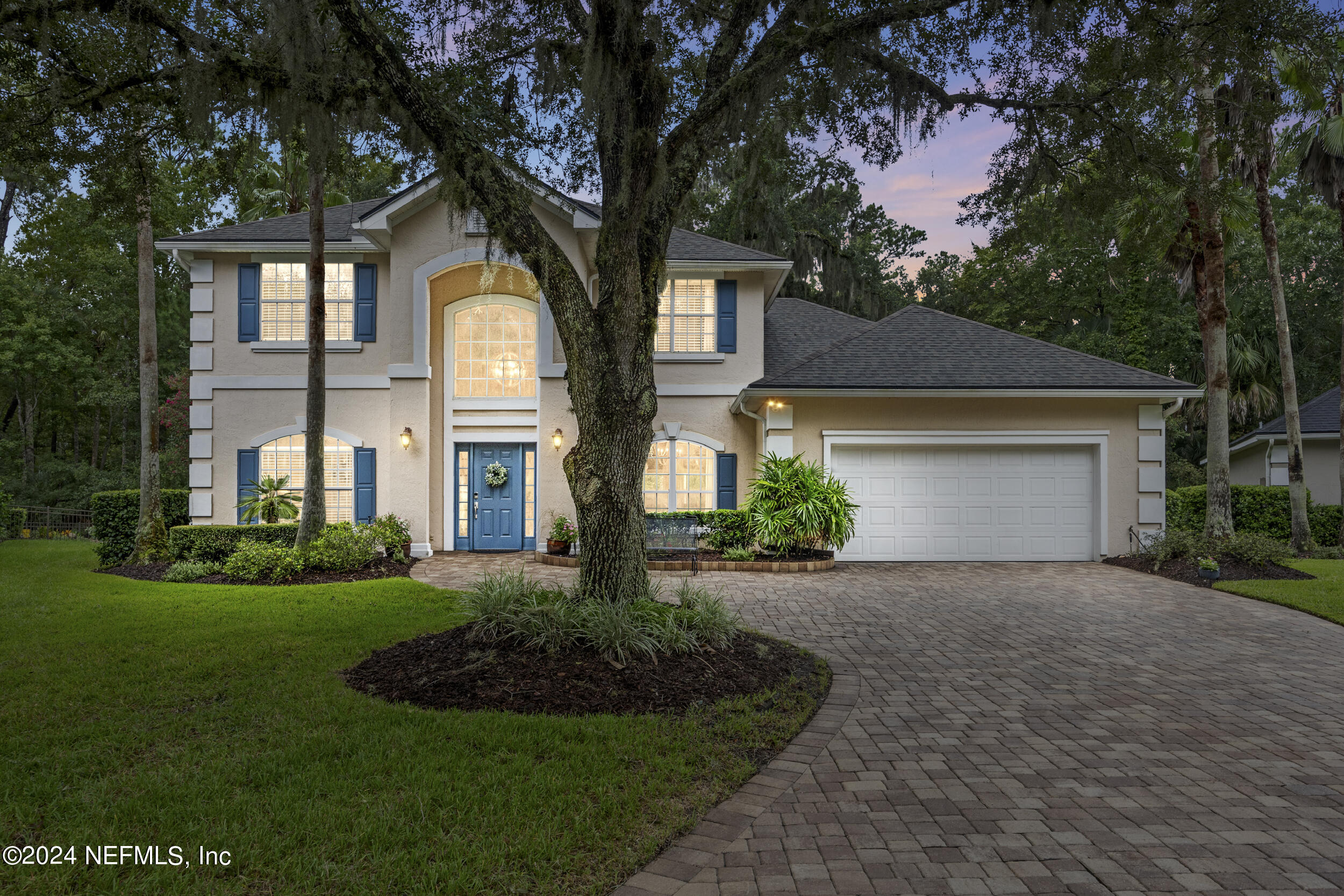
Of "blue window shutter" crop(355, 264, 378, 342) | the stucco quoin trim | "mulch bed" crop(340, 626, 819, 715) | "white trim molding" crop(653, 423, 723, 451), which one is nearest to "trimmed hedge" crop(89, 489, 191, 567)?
"blue window shutter" crop(355, 264, 378, 342)

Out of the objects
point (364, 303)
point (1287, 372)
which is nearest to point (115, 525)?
point (364, 303)

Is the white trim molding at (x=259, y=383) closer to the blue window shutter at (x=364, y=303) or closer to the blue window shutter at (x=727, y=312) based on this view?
the blue window shutter at (x=364, y=303)

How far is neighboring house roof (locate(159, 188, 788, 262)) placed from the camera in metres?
12.8

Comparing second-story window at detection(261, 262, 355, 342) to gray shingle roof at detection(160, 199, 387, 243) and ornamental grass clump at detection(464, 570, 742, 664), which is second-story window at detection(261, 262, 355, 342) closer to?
gray shingle roof at detection(160, 199, 387, 243)

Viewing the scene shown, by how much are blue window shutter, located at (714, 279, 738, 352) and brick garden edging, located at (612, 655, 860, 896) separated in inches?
361

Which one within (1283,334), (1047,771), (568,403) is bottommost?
A: (1047,771)

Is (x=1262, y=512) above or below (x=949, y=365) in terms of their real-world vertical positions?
below

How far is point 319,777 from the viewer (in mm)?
3553

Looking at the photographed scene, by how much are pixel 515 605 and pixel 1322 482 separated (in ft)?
67.5

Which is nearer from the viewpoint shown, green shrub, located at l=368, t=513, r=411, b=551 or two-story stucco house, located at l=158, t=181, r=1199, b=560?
green shrub, located at l=368, t=513, r=411, b=551

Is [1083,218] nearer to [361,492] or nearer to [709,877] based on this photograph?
[709,877]

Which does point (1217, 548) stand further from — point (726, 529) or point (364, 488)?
point (364, 488)

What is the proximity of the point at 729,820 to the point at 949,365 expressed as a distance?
427 inches

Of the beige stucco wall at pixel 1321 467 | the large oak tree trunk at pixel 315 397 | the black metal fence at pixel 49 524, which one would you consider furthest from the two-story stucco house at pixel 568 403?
the black metal fence at pixel 49 524
